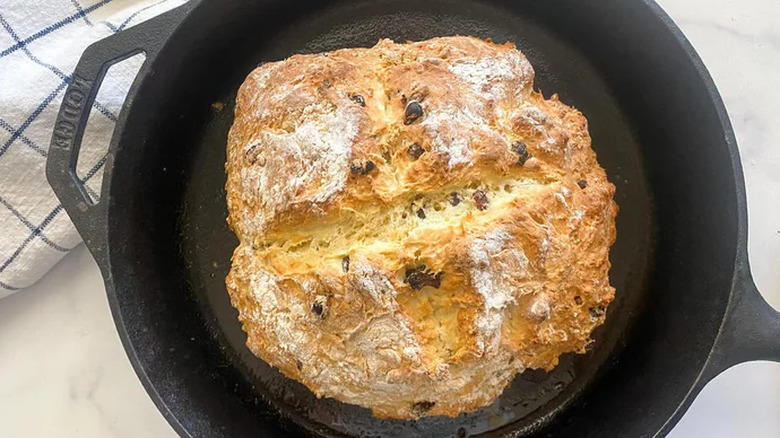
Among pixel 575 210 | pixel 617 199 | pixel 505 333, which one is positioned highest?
pixel 575 210

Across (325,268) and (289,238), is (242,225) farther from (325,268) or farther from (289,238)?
(325,268)

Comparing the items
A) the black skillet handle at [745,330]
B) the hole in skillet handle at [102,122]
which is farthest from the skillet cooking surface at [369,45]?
the black skillet handle at [745,330]

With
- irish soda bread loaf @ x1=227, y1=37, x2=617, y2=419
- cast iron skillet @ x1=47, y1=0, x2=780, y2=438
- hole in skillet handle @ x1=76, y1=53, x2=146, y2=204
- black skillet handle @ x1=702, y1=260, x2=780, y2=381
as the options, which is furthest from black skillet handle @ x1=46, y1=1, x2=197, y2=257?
black skillet handle @ x1=702, y1=260, x2=780, y2=381

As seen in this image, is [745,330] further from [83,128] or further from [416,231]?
[83,128]

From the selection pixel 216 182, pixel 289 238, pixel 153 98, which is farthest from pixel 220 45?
pixel 289 238

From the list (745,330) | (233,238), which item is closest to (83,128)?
(233,238)

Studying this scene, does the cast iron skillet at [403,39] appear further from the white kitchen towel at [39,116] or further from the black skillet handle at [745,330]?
the white kitchen towel at [39,116]

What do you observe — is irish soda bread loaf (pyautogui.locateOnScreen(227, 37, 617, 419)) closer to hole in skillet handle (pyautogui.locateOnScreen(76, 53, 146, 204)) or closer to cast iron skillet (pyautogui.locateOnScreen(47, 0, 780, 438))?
cast iron skillet (pyautogui.locateOnScreen(47, 0, 780, 438))
